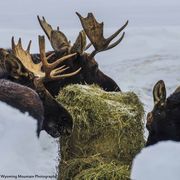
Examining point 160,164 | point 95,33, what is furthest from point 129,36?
point 160,164

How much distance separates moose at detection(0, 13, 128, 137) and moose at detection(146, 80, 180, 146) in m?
1.01

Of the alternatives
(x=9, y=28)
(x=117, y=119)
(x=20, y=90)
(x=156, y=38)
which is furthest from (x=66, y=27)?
(x=20, y=90)

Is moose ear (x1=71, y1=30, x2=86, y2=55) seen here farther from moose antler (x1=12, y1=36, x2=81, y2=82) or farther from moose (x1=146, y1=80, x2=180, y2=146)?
moose (x1=146, y1=80, x2=180, y2=146)

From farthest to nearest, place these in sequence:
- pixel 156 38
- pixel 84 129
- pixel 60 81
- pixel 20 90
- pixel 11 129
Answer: pixel 156 38 → pixel 60 81 → pixel 84 129 → pixel 20 90 → pixel 11 129

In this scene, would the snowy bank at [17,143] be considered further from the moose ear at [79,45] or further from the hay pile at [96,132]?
the moose ear at [79,45]

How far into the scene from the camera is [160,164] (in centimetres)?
390

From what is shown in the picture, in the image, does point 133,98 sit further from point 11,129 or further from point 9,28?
point 9,28

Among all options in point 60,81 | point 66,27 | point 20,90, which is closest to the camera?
point 20,90

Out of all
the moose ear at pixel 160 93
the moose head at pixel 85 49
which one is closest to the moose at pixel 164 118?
the moose ear at pixel 160 93

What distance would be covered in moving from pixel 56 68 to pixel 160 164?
2497 millimetres

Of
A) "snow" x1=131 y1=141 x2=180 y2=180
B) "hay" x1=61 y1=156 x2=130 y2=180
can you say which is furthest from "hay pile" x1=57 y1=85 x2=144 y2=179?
"snow" x1=131 y1=141 x2=180 y2=180

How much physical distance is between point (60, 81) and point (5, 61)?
A: 49.5 inches

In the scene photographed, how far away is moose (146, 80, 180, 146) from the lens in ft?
13.8

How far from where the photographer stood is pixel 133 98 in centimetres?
612
